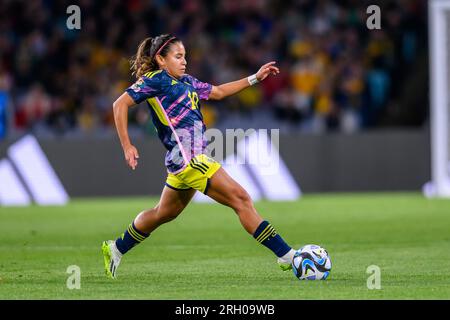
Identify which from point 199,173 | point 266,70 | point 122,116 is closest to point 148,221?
point 199,173

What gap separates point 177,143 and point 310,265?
1.58m

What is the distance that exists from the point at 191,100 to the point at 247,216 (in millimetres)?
1180

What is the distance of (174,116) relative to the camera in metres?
10.1

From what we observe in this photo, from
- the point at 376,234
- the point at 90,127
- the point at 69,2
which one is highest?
the point at 69,2

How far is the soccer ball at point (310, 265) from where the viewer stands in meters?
9.75

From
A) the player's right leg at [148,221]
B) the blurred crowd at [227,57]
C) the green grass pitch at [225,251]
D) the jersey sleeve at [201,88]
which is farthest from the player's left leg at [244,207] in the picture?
the blurred crowd at [227,57]

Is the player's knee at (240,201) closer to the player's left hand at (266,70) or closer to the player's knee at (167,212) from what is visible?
the player's knee at (167,212)

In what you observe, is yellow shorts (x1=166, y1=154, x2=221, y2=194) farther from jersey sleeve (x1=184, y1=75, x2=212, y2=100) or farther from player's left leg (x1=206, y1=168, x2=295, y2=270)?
jersey sleeve (x1=184, y1=75, x2=212, y2=100)

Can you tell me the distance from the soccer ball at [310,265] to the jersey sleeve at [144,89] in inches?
75.0

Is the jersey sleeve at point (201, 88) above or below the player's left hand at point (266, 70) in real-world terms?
below

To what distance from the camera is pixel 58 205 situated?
70.0 feet

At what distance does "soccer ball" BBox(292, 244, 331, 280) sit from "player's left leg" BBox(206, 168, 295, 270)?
14cm
